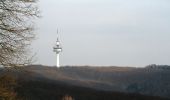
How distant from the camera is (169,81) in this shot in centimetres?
13450

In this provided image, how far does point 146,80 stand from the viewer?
13712 centimetres

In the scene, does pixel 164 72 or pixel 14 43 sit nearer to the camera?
pixel 14 43

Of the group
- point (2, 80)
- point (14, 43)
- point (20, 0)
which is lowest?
point (2, 80)

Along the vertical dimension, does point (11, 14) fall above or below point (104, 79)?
above

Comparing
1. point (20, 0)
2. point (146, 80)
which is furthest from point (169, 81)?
point (20, 0)

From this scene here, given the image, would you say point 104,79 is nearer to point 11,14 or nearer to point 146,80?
point 146,80

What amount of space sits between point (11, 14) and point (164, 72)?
133445 millimetres

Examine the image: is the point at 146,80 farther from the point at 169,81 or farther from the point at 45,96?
the point at 45,96

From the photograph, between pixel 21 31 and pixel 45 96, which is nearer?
pixel 21 31

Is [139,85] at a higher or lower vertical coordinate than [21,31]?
lower

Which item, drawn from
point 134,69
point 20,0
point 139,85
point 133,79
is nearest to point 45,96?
point 20,0

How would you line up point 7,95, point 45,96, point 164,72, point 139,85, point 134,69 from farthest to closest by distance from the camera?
point 134,69 < point 164,72 < point 139,85 < point 45,96 < point 7,95

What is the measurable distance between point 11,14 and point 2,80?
1702mm

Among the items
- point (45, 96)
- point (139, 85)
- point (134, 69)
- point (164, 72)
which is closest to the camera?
point (45, 96)
